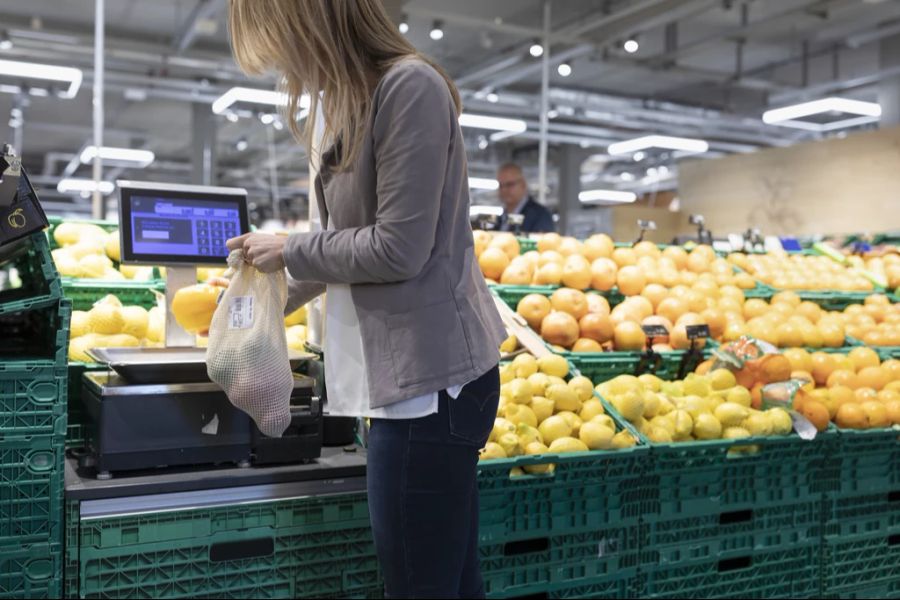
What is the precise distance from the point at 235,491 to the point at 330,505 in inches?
9.9

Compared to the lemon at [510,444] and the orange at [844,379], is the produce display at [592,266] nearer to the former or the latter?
the orange at [844,379]

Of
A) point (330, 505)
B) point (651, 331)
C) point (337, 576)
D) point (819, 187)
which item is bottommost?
point (337, 576)

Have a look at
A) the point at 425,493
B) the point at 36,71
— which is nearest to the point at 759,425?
the point at 425,493

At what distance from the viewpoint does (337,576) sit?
2.22 meters

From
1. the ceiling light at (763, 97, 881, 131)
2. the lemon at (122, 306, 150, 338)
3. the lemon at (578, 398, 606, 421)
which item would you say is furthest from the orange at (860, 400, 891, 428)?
the ceiling light at (763, 97, 881, 131)

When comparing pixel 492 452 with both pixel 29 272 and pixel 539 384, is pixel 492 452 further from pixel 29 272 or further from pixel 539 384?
pixel 29 272

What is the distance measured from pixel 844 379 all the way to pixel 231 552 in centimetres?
234

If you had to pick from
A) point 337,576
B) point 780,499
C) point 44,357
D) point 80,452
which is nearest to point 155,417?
point 44,357

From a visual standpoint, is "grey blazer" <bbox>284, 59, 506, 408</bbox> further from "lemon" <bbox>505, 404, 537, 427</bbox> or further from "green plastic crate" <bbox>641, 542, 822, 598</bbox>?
"green plastic crate" <bbox>641, 542, 822, 598</bbox>

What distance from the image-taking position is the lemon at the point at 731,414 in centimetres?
277

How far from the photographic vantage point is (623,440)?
8.31ft

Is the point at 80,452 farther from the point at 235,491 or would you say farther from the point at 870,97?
the point at 870,97

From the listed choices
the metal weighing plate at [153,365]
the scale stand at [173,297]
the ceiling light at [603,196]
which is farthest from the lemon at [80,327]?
the ceiling light at [603,196]

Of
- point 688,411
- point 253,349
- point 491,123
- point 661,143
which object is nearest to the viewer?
point 253,349
